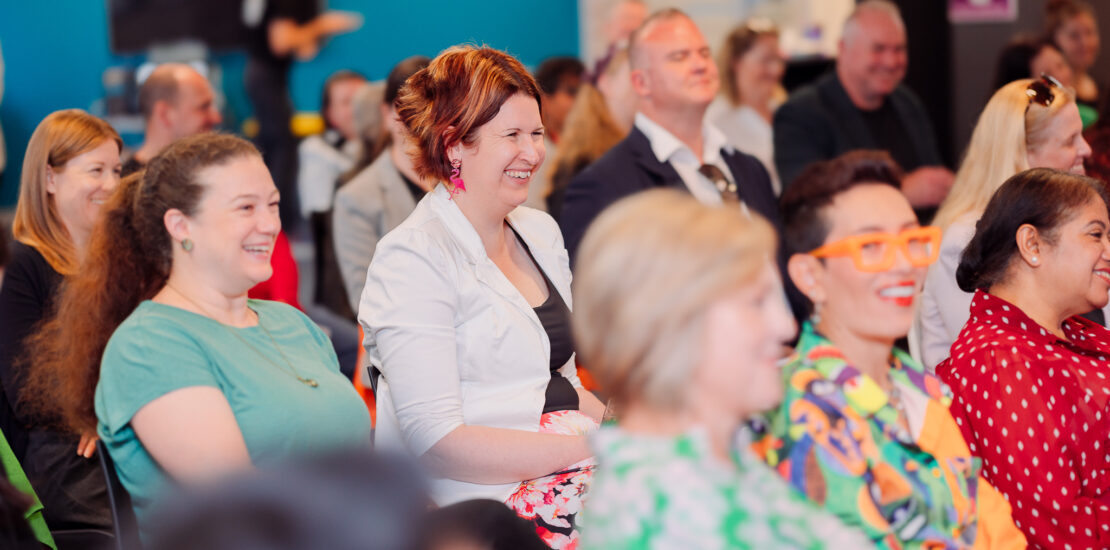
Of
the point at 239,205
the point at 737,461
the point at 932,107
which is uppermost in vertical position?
the point at 239,205

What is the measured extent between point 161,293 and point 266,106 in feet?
18.1

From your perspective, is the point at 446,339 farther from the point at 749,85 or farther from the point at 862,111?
the point at 749,85

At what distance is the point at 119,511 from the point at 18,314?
976mm

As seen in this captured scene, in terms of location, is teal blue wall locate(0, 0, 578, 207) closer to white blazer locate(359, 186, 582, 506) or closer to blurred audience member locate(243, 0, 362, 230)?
blurred audience member locate(243, 0, 362, 230)

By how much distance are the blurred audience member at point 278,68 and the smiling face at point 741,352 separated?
635cm

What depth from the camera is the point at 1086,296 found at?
7.74 ft

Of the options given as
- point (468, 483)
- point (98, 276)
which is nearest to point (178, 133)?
point (98, 276)

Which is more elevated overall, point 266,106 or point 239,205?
point 239,205

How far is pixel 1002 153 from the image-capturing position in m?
3.05

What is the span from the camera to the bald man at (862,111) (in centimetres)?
458

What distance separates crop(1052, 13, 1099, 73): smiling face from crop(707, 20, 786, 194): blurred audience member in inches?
53.3

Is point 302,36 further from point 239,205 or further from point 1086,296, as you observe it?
point 1086,296

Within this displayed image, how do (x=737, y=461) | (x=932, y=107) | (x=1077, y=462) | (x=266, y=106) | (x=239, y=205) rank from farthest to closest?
(x=266, y=106) < (x=932, y=107) < (x=239, y=205) < (x=1077, y=462) < (x=737, y=461)

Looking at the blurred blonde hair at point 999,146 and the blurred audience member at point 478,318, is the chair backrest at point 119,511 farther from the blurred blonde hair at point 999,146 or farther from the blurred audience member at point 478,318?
the blurred blonde hair at point 999,146
